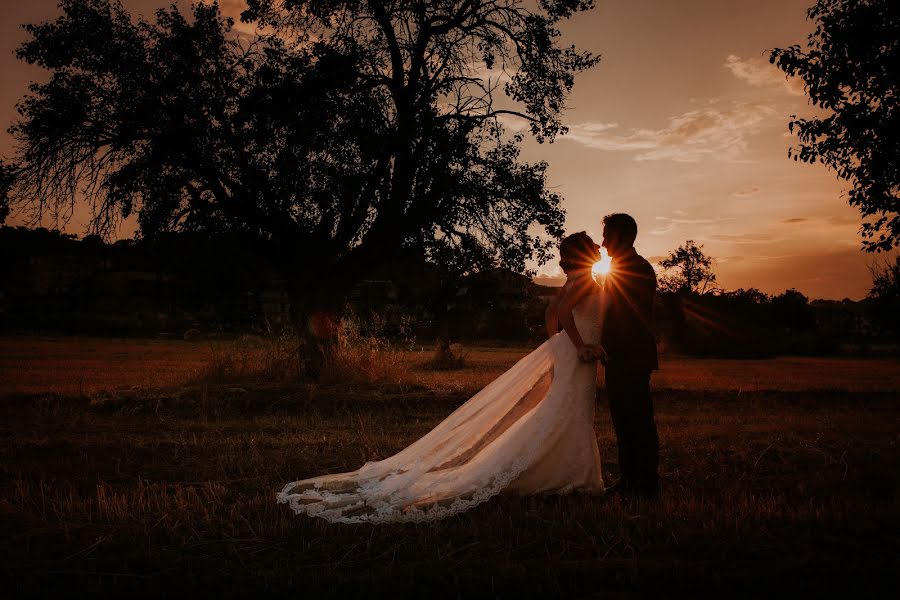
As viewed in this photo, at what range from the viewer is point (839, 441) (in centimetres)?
770

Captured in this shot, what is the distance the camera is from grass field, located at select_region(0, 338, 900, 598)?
10.9ft

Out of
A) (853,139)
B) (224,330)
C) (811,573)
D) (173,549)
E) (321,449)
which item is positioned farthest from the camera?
(224,330)

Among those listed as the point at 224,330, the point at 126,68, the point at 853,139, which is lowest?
the point at 224,330

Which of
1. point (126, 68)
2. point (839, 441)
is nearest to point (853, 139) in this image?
point (839, 441)

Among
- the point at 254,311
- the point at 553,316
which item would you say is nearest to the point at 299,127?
the point at 553,316

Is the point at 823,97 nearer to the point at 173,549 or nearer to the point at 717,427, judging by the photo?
the point at 717,427

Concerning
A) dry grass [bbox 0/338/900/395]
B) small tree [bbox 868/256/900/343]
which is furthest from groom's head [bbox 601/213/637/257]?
small tree [bbox 868/256/900/343]

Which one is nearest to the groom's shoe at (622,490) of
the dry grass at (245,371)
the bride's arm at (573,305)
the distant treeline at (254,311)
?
the bride's arm at (573,305)

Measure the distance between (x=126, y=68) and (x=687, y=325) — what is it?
35940mm

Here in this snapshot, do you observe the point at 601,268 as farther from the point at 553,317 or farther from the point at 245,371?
the point at 245,371

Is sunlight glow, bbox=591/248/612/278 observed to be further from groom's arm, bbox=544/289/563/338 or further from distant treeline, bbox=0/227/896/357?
distant treeline, bbox=0/227/896/357

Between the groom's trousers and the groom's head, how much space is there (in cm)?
103

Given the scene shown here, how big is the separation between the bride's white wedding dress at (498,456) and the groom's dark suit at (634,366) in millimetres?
221

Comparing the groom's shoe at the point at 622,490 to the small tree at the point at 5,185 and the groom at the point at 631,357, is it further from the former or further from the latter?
the small tree at the point at 5,185
